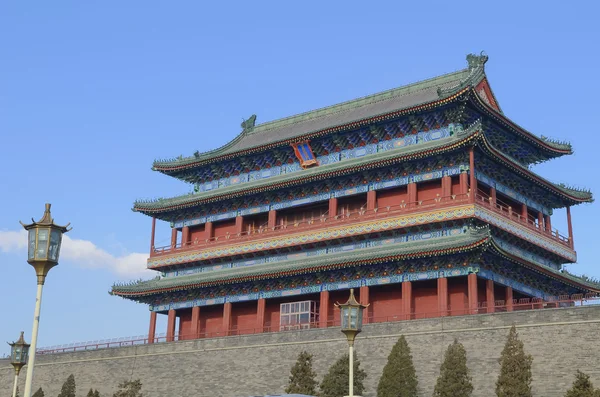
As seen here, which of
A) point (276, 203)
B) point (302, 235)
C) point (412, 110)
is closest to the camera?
point (412, 110)

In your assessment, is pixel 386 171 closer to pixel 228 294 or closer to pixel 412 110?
pixel 412 110

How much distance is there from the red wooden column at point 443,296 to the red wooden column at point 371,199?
603 cm

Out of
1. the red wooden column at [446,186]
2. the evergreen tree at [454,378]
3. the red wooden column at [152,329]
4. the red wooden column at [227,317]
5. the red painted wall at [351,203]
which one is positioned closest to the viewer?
the evergreen tree at [454,378]

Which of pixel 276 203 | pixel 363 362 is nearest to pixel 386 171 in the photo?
pixel 276 203

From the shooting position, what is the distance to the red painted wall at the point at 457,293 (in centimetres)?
3816

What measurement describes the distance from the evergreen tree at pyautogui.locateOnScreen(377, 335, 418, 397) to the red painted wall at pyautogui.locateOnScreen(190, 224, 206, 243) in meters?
21.1

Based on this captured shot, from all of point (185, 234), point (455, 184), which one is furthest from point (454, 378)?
point (185, 234)

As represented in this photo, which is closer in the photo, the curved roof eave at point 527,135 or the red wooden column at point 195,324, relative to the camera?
the curved roof eave at point 527,135

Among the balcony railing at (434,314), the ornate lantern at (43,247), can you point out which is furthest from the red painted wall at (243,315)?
the ornate lantern at (43,247)

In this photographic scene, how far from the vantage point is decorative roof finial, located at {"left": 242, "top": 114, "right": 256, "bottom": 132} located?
54.9m

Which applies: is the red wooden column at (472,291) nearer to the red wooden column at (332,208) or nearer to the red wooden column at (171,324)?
the red wooden column at (332,208)

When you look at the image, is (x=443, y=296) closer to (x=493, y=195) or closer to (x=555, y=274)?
(x=493, y=195)

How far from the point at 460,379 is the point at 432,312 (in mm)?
9187

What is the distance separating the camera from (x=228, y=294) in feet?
151
